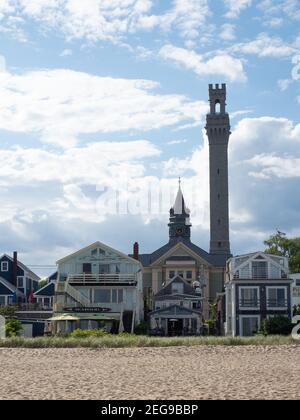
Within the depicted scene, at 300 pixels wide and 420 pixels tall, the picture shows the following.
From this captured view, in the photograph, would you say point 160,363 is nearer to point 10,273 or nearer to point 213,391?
point 213,391

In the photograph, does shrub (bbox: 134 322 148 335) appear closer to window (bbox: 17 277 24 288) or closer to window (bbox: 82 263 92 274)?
window (bbox: 82 263 92 274)

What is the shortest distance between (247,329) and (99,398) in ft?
135

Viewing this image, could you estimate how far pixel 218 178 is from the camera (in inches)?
4414

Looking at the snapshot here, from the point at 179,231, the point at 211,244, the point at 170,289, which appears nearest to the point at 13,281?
the point at 170,289

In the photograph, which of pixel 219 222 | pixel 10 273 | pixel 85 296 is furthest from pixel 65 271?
pixel 219 222

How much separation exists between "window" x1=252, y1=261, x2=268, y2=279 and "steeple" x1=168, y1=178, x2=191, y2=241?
4217 centimetres

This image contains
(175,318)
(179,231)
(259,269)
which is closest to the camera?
(259,269)

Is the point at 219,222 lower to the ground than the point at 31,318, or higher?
higher

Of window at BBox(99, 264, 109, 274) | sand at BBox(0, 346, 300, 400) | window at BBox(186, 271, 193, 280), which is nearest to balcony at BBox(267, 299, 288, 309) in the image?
window at BBox(99, 264, 109, 274)

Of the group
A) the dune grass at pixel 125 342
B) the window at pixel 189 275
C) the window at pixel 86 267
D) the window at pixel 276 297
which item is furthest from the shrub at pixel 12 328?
the window at pixel 189 275

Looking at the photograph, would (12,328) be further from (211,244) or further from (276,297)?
(211,244)

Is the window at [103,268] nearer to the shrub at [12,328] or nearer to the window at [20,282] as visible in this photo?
the window at [20,282]

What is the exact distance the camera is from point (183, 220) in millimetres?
105500

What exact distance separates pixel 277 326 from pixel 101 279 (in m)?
16.8
